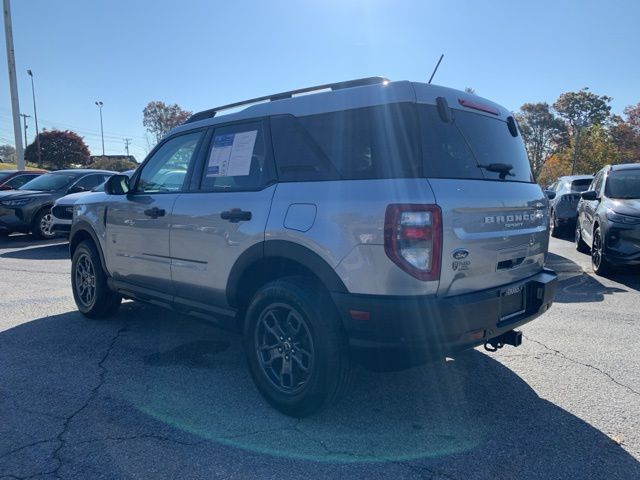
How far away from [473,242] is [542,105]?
64.9 m

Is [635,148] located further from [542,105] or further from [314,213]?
[314,213]

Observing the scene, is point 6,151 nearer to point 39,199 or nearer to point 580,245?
point 39,199

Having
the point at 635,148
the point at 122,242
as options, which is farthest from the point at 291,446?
the point at 635,148

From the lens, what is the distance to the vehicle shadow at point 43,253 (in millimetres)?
9766

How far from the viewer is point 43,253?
10305mm

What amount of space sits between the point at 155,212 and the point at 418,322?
8.46 feet

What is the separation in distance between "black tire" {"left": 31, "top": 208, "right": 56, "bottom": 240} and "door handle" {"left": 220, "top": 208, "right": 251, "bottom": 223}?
9.86 metres

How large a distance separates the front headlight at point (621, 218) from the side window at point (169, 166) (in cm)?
595

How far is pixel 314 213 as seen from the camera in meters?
2.93

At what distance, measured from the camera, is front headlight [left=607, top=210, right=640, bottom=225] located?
6.74m

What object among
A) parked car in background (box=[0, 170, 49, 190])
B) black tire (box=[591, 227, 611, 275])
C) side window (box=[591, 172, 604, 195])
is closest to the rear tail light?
black tire (box=[591, 227, 611, 275])

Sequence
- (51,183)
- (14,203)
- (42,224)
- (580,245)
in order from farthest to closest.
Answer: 1. (51,183)
2. (42,224)
3. (14,203)
4. (580,245)

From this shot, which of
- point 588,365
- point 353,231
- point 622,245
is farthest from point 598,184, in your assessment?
point 353,231

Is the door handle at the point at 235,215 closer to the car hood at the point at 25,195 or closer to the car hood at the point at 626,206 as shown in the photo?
the car hood at the point at 626,206
